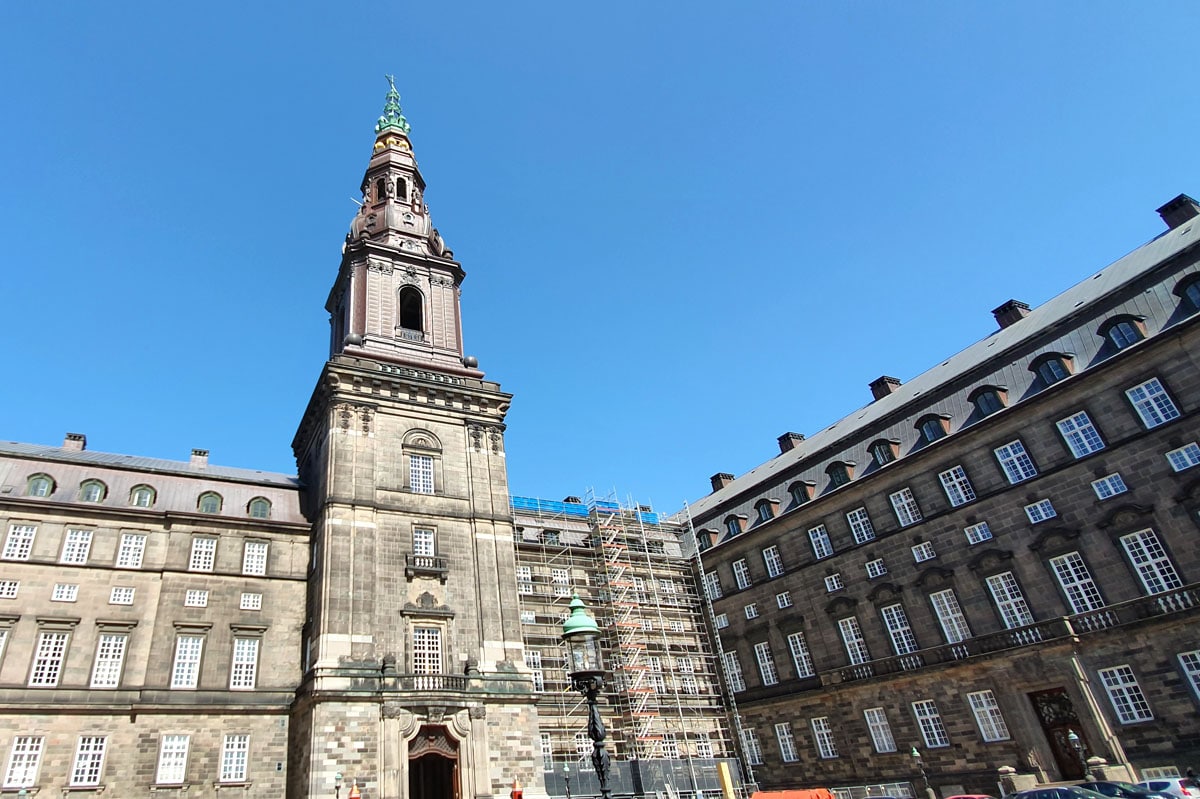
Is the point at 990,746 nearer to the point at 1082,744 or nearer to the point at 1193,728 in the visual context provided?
the point at 1082,744

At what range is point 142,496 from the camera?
35.6m

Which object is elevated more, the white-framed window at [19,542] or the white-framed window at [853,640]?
the white-framed window at [19,542]

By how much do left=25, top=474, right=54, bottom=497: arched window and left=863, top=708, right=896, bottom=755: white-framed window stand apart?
41100 mm

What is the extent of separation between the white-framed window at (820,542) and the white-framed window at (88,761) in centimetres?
3507

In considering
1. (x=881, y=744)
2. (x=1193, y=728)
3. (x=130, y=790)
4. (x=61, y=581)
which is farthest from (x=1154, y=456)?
(x=61, y=581)

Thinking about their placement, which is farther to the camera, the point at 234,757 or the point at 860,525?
the point at 860,525

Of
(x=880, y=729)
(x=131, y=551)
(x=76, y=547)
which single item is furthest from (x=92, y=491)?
(x=880, y=729)

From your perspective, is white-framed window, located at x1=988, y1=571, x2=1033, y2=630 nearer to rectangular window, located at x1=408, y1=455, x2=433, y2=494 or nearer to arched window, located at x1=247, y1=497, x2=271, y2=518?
rectangular window, located at x1=408, y1=455, x2=433, y2=494

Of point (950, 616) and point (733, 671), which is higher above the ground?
point (733, 671)

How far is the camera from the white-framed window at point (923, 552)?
120 feet

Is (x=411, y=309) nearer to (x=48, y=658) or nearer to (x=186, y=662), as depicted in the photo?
(x=186, y=662)

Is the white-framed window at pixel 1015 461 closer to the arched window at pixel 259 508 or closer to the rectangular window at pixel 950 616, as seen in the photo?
the rectangular window at pixel 950 616

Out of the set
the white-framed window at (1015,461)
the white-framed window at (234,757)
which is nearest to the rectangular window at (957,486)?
the white-framed window at (1015,461)

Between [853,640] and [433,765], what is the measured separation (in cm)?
2248
